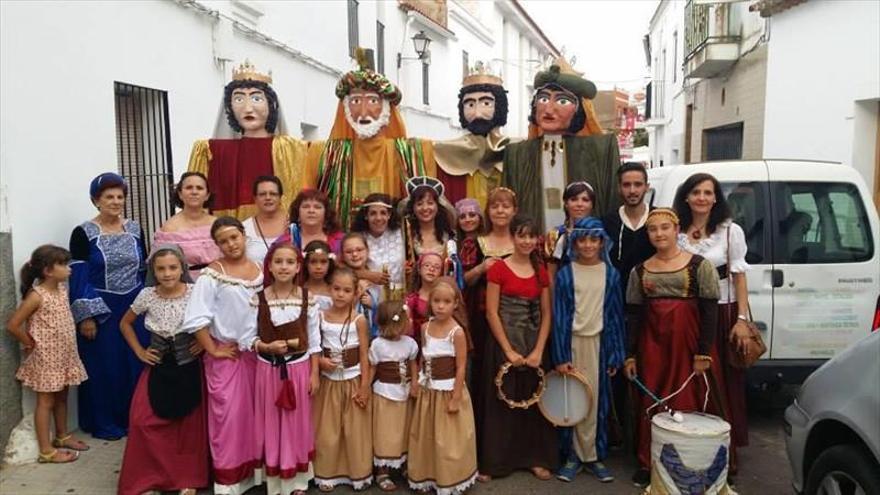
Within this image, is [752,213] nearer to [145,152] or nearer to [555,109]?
[555,109]

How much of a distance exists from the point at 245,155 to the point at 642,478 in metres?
3.47

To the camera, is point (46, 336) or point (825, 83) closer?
point (46, 336)

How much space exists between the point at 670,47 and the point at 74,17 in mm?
22123

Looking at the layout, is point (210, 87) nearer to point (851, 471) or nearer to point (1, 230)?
point (1, 230)

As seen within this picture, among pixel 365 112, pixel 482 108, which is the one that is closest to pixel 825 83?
pixel 482 108

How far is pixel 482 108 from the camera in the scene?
5383mm

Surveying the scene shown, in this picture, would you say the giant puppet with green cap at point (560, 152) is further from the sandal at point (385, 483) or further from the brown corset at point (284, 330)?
the sandal at point (385, 483)

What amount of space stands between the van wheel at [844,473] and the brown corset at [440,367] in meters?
1.80

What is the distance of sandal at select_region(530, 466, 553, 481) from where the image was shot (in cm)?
427

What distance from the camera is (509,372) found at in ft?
13.9

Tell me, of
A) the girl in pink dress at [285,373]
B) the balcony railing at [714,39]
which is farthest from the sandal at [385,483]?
the balcony railing at [714,39]

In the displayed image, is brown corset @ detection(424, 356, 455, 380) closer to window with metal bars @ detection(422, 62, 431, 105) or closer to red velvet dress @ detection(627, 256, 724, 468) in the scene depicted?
red velvet dress @ detection(627, 256, 724, 468)

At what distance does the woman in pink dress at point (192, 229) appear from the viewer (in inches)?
183

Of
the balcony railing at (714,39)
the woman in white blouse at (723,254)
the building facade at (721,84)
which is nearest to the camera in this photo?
the woman in white blouse at (723,254)
